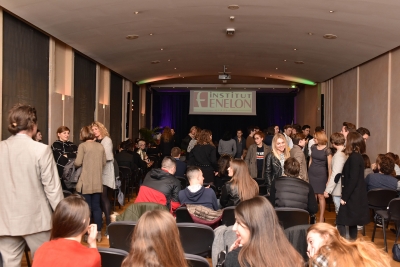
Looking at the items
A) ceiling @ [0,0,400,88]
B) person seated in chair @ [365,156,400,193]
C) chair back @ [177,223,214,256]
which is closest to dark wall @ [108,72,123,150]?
ceiling @ [0,0,400,88]

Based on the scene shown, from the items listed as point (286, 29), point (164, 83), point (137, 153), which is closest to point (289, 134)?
point (286, 29)

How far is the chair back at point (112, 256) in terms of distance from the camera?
123 inches

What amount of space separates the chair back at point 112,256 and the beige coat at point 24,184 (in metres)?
0.80

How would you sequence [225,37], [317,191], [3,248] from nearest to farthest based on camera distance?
→ [3,248]
[317,191]
[225,37]

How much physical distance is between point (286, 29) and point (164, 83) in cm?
1203

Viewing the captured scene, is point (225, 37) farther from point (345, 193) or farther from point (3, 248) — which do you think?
point (3, 248)

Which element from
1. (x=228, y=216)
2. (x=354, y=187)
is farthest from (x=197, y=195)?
(x=354, y=187)

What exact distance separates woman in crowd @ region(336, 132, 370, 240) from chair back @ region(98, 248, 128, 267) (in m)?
3.43

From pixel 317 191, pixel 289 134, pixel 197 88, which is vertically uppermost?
pixel 197 88

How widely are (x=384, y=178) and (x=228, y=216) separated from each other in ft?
11.2

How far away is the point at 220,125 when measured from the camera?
86.4 ft

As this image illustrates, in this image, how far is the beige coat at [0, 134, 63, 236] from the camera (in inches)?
147

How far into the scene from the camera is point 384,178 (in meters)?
7.35

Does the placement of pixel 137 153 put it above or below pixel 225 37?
below
